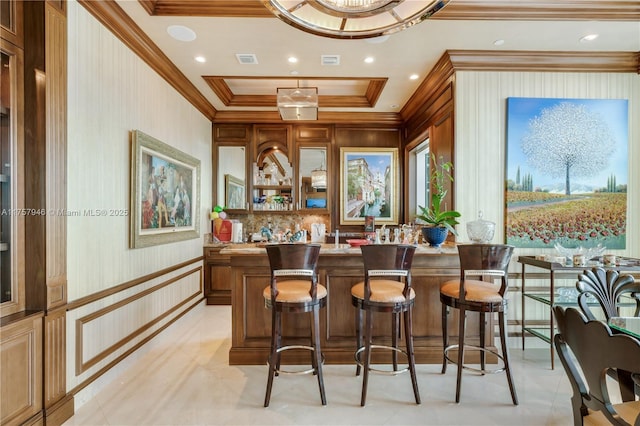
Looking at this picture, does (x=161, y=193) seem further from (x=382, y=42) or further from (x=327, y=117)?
(x=327, y=117)

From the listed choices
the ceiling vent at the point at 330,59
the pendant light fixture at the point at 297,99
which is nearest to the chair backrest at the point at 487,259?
the ceiling vent at the point at 330,59

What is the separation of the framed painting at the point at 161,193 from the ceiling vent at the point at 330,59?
6.71 feet

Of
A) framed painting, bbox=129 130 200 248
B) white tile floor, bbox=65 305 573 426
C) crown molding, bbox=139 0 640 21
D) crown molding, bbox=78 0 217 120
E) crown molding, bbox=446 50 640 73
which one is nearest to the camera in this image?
white tile floor, bbox=65 305 573 426

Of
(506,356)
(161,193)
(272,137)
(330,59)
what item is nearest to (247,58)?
(330,59)

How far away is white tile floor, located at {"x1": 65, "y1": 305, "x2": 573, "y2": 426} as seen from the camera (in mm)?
2121

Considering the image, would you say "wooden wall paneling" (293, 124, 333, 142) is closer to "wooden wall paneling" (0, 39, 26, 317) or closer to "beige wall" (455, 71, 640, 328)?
"beige wall" (455, 71, 640, 328)

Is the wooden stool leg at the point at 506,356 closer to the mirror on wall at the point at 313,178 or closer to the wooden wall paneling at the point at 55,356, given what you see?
the wooden wall paneling at the point at 55,356

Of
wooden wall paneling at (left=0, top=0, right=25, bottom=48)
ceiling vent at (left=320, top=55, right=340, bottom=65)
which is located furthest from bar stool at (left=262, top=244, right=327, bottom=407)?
ceiling vent at (left=320, top=55, right=340, bottom=65)

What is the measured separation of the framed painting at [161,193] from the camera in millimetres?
2892

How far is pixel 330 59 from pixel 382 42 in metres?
0.62

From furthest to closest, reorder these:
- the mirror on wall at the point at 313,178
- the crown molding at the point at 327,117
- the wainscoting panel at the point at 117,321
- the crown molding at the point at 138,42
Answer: the mirror on wall at the point at 313,178 < the crown molding at the point at 327,117 < the crown molding at the point at 138,42 < the wainscoting panel at the point at 117,321

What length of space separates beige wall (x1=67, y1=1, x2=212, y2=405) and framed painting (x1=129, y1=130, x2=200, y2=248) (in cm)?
9

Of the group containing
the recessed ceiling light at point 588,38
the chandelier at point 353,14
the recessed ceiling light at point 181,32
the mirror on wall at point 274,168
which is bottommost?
the mirror on wall at point 274,168

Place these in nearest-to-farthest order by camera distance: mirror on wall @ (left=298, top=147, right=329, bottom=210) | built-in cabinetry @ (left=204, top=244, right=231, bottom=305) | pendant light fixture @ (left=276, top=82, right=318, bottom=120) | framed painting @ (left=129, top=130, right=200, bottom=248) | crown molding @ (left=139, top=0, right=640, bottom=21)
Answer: crown molding @ (left=139, top=0, right=640, bottom=21)
framed painting @ (left=129, top=130, right=200, bottom=248)
pendant light fixture @ (left=276, top=82, right=318, bottom=120)
built-in cabinetry @ (left=204, top=244, right=231, bottom=305)
mirror on wall @ (left=298, top=147, right=329, bottom=210)
